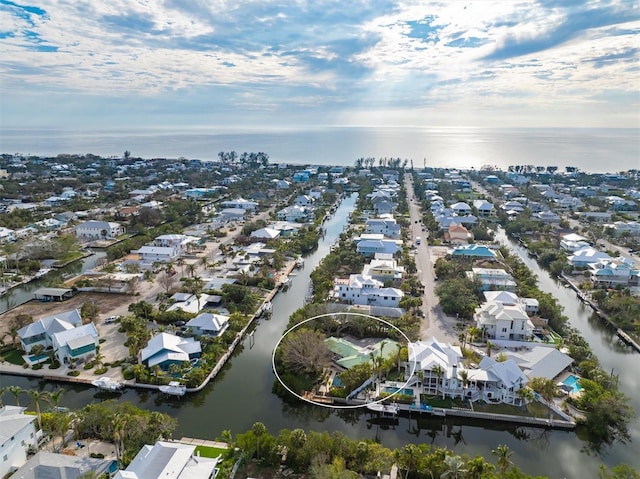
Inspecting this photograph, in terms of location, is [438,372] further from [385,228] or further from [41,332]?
[385,228]

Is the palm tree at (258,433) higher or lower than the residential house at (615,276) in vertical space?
higher

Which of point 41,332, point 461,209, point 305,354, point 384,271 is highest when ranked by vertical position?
point 305,354

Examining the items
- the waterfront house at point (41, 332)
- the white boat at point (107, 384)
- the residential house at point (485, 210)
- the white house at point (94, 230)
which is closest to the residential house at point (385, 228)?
the residential house at point (485, 210)

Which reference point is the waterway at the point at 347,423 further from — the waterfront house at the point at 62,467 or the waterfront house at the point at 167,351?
the waterfront house at the point at 62,467

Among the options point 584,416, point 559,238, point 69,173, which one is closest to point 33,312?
point 584,416

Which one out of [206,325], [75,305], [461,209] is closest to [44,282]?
[75,305]

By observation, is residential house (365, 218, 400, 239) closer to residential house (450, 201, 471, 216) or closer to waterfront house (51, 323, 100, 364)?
residential house (450, 201, 471, 216)
